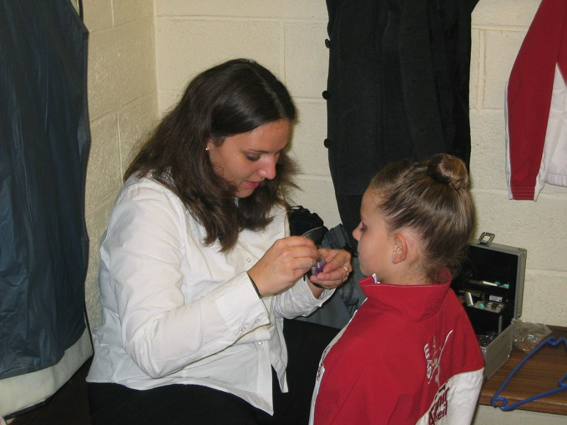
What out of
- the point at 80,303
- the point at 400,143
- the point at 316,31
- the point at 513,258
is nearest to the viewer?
the point at 80,303

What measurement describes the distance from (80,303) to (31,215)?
0.33 metres

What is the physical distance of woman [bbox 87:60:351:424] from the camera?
52.6 inches

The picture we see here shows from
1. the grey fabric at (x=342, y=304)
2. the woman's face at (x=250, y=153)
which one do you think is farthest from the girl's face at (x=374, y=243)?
the grey fabric at (x=342, y=304)

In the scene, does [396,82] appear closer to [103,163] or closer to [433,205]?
[433,205]

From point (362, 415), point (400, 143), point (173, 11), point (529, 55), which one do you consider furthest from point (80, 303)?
point (529, 55)

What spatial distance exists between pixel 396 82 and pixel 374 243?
70cm

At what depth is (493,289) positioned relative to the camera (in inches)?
85.2

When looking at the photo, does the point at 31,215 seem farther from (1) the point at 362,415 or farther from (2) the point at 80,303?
(1) the point at 362,415

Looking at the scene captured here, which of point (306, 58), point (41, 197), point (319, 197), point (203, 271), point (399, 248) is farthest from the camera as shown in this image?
point (319, 197)

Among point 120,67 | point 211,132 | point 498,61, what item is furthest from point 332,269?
point 498,61

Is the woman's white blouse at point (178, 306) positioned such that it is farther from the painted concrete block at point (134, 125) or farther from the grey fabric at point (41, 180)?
the painted concrete block at point (134, 125)

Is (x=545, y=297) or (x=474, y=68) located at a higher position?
(x=474, y=68)

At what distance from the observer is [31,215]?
1.27m

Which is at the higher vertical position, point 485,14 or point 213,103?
point 485,14
